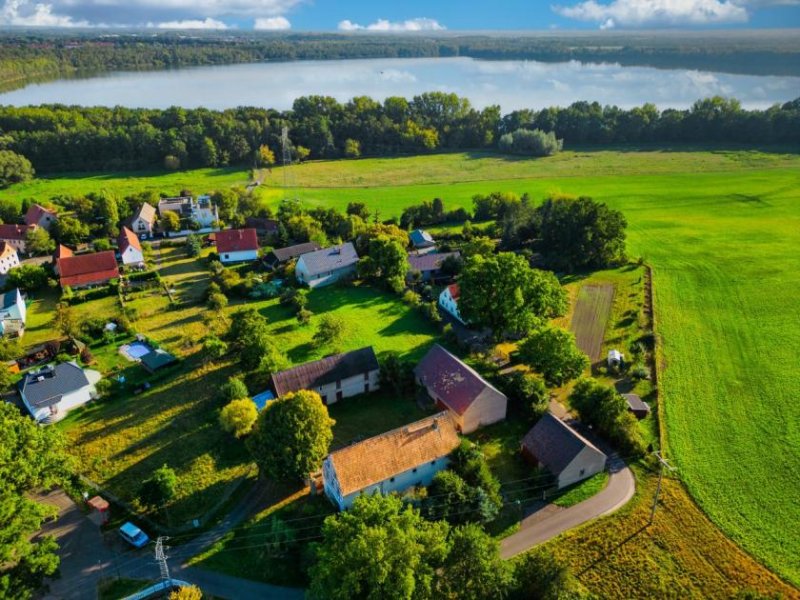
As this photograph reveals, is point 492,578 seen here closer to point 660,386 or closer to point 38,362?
point 660,386

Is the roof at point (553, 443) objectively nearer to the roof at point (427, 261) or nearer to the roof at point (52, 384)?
the roof at point (427, 261)

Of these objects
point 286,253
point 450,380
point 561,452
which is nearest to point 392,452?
point 450,380

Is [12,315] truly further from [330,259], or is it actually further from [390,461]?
[390,461]

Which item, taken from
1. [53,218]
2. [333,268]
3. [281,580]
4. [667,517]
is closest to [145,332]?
[333,268]


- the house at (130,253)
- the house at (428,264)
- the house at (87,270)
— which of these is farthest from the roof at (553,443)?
the house at (130,253)

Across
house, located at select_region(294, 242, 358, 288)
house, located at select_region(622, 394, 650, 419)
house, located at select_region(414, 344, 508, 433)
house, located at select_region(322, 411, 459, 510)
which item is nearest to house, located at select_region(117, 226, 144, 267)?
house, located at select_region(294, 242, 358, 288)

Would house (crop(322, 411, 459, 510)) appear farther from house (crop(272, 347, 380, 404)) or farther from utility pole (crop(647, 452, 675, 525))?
utility pole (crop(647, 452, 675, 525))

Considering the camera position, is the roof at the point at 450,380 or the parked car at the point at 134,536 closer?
the parked car at the point at 134,536
